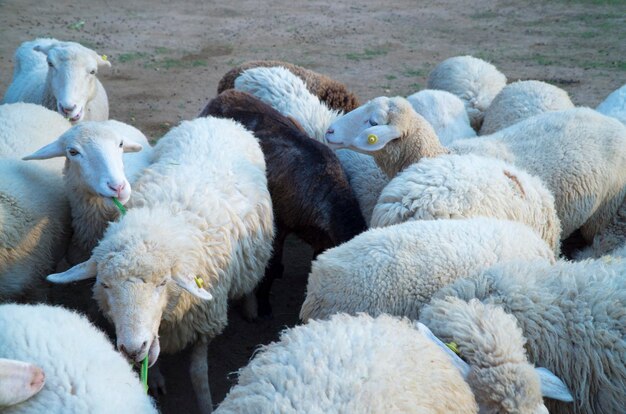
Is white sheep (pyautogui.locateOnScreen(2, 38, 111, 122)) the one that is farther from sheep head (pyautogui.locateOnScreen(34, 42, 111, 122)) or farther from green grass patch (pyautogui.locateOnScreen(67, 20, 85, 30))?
green grass patch (pyautogui.locateOnScreen(67, 20, 85, 30))

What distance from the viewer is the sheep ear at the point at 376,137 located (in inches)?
162

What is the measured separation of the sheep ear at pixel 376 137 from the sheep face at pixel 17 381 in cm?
244

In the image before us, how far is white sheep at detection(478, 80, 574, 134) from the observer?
5.43 m

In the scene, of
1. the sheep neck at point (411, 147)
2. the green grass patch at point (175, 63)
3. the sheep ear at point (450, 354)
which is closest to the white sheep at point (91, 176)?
the sheep neck at point (411, 147)

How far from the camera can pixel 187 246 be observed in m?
3.24

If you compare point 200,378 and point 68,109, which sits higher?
point 68,109

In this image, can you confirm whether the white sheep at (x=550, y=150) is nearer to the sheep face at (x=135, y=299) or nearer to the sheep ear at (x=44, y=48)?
the sheep face at (x=135, y=299)

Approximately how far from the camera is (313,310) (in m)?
3.11

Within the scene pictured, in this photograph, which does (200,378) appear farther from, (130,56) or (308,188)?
(130,56)

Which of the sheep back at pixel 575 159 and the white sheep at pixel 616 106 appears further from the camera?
the white sheep at pixel 616 106

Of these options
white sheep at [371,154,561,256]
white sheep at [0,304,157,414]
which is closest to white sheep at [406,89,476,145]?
white sheep at [371,154,561,256]

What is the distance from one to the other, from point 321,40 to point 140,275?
823cm

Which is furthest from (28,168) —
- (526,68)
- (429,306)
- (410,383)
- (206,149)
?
(526,68)

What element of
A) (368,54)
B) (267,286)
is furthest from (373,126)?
(368,54)
